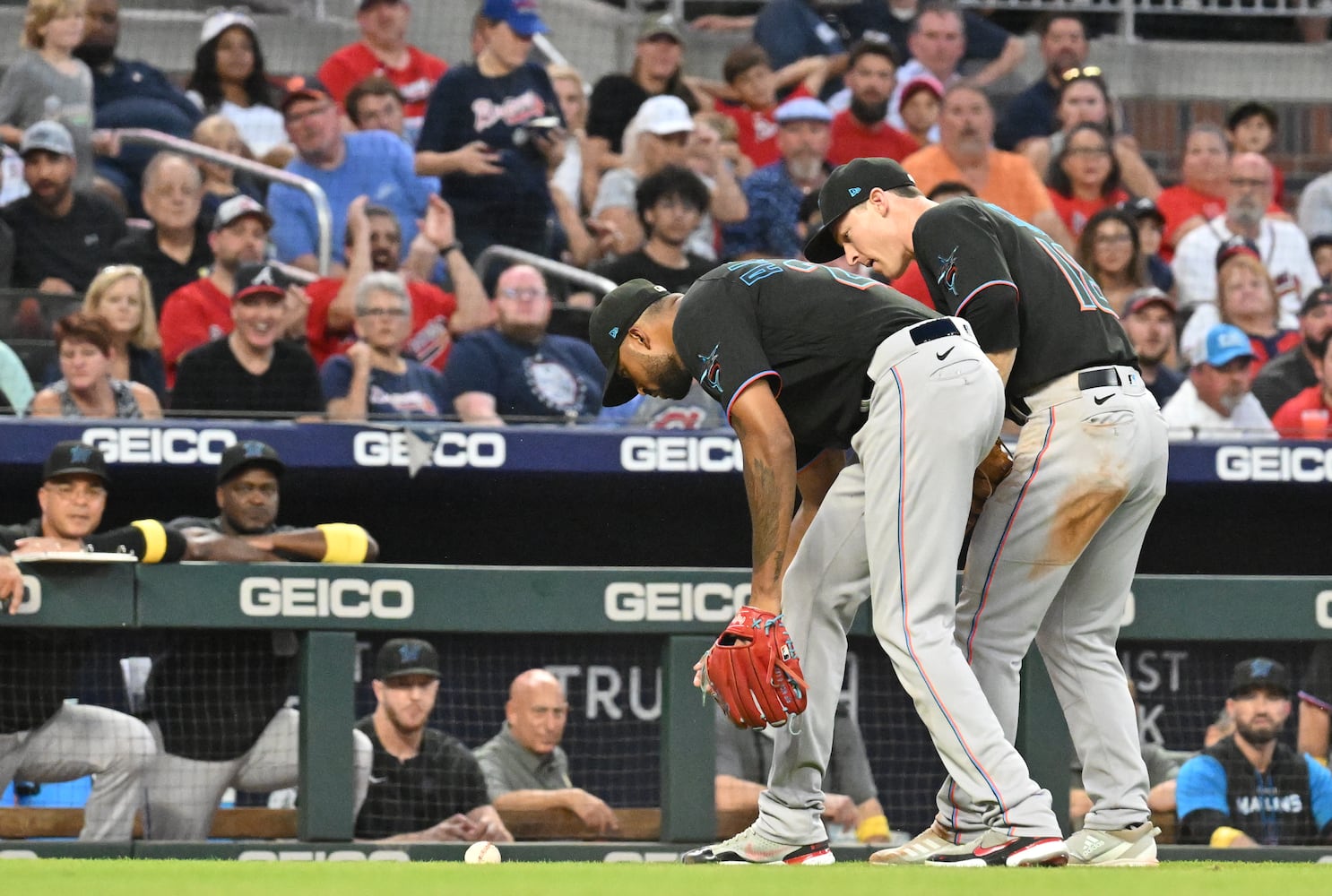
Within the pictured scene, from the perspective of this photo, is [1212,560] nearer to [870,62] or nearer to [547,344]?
[547,344]

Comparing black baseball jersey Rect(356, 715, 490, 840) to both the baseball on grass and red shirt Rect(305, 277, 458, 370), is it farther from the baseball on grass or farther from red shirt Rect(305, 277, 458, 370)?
red shirt Rect(305, 277, 458, 370)

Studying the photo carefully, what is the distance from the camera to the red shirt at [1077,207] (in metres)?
10.2

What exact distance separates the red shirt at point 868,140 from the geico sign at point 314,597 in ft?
18.5

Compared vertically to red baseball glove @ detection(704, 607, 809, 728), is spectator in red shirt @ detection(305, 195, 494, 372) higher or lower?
higher

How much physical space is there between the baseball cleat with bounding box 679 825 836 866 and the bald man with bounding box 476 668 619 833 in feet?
3.98

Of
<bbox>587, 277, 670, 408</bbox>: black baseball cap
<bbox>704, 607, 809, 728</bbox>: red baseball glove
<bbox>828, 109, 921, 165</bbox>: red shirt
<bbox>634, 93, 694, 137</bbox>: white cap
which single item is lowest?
<bbox>704, 607, 809, 728</bbox>: red baseball glove

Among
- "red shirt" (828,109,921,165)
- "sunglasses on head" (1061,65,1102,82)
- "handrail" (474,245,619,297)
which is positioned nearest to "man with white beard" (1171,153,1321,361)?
"sunglasses on head" (1061,65,1102,82)

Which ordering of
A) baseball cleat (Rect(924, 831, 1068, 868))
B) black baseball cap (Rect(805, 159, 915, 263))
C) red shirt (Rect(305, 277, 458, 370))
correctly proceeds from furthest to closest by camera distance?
1. red shirt (Rect(305, 277, 458, 370))
2. black baseball cap (Rect(805, 159, 915, 263))
3. baseball cleat (Rect(924, 831, 1068, 868))

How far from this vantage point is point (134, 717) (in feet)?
18.9

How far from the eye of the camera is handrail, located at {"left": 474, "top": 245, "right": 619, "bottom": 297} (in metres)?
8.96

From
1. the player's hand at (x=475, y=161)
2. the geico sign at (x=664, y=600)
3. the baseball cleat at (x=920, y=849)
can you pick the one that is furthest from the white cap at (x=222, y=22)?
A: the baseball cleat at (x=920, y=849)

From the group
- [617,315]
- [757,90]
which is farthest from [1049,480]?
[757,90]

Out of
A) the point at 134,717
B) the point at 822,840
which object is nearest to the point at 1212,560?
the point at 822,840

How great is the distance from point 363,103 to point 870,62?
2.81m
